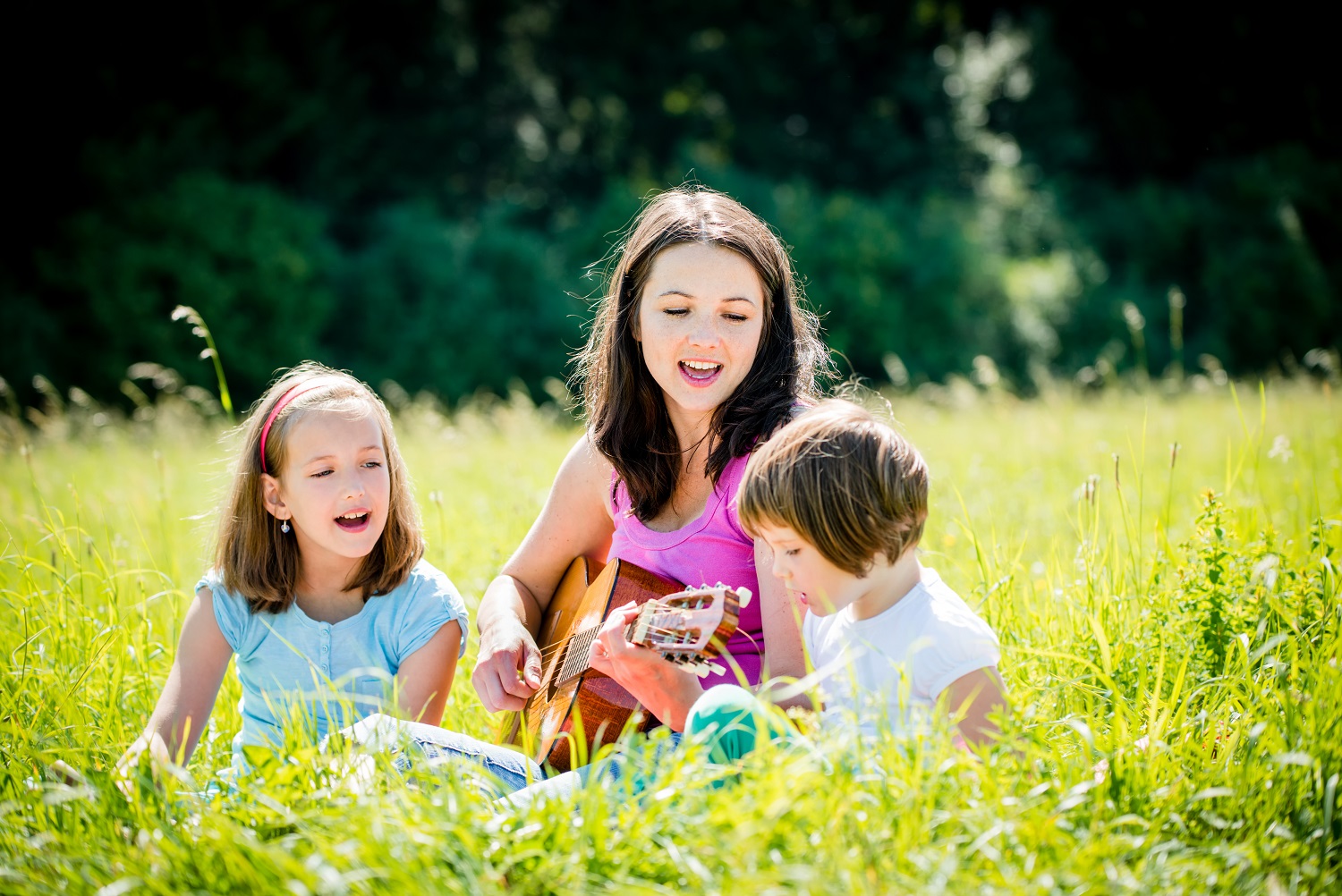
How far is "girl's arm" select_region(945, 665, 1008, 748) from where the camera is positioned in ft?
7.24

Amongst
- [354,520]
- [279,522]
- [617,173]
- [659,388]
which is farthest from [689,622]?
[617,173]

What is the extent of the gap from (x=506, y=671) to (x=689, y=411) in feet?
2.95

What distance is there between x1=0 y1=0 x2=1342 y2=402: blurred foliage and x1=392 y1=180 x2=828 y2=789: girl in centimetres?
1214

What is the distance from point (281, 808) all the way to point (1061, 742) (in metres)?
1.85

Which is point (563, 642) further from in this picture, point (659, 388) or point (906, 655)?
point (906, 655)

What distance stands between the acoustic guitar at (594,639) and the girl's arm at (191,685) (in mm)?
807

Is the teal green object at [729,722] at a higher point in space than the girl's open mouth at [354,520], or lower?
lower

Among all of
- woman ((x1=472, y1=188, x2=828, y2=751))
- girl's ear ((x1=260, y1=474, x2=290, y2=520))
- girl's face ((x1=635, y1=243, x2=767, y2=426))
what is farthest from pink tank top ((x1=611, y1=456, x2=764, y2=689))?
girl's ear ((x1=260, y1=474, x2=290, y2=520))

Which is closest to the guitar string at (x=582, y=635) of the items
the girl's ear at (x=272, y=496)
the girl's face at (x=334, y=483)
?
the girl's face at (x=334, y=483)

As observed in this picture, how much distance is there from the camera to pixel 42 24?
15.7m

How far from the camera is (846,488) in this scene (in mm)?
2252

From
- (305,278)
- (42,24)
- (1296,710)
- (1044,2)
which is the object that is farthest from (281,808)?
(1044,2)

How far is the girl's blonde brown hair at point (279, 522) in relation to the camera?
2.90m

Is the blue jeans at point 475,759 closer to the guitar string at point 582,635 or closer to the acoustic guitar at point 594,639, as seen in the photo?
the acoustic guitar at point 594,639
